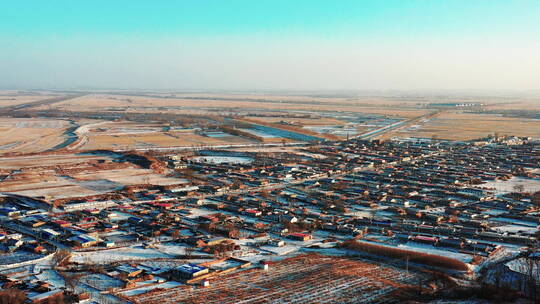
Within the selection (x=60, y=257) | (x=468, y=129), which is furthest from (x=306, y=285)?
(x=468, y=129)

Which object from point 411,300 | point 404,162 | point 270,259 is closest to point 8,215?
point 270,259

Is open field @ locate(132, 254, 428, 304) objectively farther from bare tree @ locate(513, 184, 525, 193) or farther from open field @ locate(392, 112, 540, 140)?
open field @ locate(392, 112, 540, 140)

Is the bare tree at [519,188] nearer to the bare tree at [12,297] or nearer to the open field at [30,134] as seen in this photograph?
the bare tree at [12,297]

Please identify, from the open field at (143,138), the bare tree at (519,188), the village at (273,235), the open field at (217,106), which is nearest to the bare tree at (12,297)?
the village at (273,235)

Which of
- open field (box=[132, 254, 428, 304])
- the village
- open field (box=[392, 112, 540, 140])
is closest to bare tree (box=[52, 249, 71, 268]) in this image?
the village

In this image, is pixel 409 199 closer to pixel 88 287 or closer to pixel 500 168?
pixel 500 168
